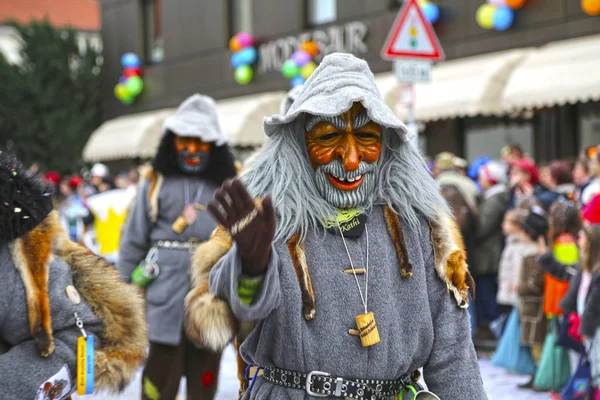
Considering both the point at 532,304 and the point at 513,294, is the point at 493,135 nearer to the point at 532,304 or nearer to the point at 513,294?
the point at 513,294

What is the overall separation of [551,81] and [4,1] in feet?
96.1

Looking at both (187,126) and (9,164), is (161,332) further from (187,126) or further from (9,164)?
(9,164)

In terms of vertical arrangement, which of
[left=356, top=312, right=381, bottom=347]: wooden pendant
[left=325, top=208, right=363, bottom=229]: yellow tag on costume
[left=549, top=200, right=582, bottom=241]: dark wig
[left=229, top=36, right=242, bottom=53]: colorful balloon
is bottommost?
[left=549, top=200, right=582, bottom=241]: dark wig

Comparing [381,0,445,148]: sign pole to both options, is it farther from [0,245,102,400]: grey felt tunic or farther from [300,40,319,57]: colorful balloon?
[300,40,319,57]: colorful balloon

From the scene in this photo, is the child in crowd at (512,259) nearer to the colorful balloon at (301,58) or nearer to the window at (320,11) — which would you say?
the colorful balloon at (301,58)

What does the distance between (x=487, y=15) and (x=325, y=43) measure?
12.6ft

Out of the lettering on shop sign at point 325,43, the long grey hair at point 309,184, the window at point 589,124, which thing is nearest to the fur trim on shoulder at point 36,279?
the long grey hair at point 309,184

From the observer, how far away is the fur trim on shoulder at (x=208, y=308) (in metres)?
2.56

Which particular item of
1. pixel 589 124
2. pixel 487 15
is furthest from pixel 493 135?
pixel 487 15

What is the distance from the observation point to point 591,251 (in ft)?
18.3

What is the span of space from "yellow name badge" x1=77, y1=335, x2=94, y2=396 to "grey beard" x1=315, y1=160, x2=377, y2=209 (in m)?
0.89

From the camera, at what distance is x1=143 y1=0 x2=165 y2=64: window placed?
21.4 meters

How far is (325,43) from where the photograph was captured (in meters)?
15.6

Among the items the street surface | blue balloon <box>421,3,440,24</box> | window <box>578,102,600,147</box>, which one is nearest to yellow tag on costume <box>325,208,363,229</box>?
the street surface
